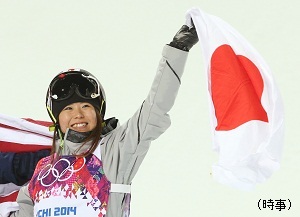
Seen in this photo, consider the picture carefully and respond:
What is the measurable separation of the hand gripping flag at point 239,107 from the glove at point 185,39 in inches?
1.1

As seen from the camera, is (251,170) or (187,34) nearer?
(251,170)

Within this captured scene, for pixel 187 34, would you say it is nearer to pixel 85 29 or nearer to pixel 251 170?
pixel 251 170

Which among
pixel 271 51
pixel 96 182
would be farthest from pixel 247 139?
pixel 271 51

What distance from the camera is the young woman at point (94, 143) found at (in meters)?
2.07

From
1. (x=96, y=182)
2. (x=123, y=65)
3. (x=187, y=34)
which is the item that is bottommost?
(x=96, y=182)

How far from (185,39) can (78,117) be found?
0.48 meters

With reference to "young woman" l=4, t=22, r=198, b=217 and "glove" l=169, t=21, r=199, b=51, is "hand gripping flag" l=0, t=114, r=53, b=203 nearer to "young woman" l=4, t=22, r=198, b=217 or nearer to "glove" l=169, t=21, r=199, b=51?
"young woman" l=4, t=22, r=198, b=217

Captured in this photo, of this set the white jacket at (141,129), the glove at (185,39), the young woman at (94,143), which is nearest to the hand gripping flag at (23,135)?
the young woman at (94,143)

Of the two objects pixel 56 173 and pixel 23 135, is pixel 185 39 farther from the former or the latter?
pixel 23 135

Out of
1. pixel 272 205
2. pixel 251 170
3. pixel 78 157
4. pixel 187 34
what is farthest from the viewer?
pixel 272 205

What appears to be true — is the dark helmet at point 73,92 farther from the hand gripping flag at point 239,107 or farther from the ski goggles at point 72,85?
the hand gripping flag at point 239,107

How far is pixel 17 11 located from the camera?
4.33 m

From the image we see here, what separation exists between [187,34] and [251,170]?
0.47 meters

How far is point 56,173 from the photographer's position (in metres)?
2.25
